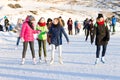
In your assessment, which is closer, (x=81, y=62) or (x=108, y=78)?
(x=108, y=78)

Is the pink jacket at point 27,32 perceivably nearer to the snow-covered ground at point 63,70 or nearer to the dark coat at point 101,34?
the snow-covered ground at point 63,70

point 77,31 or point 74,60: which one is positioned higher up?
point 74,60

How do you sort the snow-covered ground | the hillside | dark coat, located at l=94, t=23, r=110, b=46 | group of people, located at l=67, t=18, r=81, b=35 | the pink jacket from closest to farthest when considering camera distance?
1. the snow-covered ground
2. dark coat, located at l=94, t=23, r=110, b=46
3. the pink jacket
4. group of people, located at l=67, t=18, r=81, b=35
5. the hillside

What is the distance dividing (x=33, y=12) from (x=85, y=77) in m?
42.6

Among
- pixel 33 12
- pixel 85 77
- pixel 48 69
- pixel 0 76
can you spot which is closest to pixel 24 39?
pixel 48 69

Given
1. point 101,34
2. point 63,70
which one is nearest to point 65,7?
point 101,34

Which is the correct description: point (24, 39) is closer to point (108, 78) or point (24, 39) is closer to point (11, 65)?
point (11, 65)

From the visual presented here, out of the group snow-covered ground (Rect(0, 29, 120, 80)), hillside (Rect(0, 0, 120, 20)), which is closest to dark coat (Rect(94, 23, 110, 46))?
snow-covered ground (Rect(0, 29, 120, 80))

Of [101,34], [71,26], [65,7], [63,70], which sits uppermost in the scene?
[101,34]

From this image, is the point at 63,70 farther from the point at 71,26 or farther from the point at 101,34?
the point at 71,26

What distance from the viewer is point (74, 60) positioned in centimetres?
1453

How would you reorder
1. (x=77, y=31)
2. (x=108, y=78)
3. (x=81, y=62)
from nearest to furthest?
1. (x=108, y=78)
2. (x=81, y=62)
3. (x=77, y=31)

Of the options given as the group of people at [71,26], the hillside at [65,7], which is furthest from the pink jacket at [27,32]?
the hillside at [65,7]

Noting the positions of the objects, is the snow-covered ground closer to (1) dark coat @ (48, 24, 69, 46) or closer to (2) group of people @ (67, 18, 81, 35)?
(1) dark coat @ (48, 24, 69, 46)
